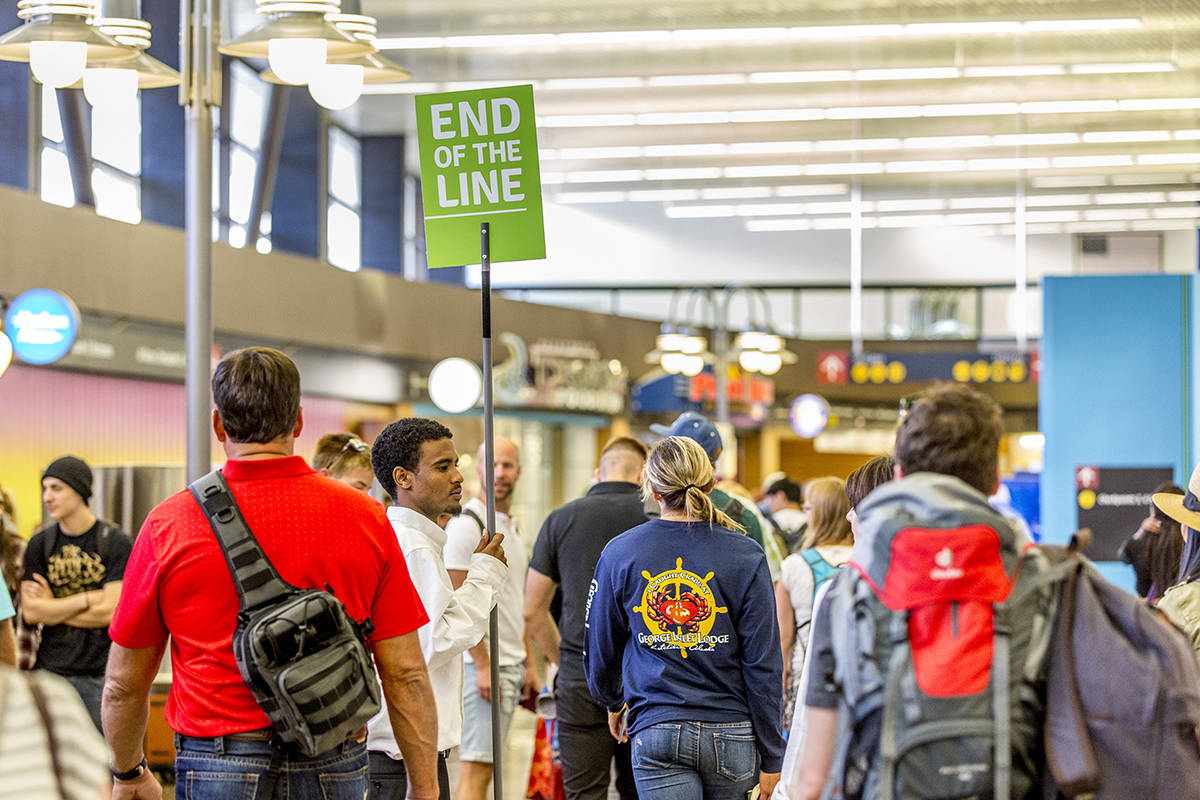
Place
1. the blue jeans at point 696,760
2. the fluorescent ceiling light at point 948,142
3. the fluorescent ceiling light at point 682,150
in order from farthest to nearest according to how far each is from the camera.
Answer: the fluorescent ceiling light at point 682,150 < the fluorescent ceiling light at point 948,142 < the blue jeans at point 696,760

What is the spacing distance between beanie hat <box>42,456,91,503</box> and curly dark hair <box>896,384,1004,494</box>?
14.9ft

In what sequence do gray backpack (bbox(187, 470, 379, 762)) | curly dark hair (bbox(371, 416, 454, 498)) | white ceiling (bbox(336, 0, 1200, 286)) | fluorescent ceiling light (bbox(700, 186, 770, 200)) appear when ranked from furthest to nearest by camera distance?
fluorescent ceiling light (bbox(700, 186, 770, 200)) → white ceiling (bbox(336, 0, 1200, 286)) → curly dark hair (bbox(371, 416, 454, 498)) → gray backpack (bbox(187, 470, 379, 762))

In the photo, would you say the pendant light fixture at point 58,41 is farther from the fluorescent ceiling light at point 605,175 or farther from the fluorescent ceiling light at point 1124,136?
the fluorescent ceiling light at point 605,175

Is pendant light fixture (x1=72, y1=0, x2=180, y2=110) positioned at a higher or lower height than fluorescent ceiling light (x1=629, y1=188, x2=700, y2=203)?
lower

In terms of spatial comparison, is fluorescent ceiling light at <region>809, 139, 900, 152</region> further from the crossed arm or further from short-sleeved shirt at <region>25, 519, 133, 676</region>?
the crossed arm

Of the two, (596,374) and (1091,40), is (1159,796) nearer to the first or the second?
(1091,40)

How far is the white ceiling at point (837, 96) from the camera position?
12.8 metres

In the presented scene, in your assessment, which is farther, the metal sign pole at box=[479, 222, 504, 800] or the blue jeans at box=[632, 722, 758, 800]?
the metal sign pole at box=[479, 222, 504, 800]

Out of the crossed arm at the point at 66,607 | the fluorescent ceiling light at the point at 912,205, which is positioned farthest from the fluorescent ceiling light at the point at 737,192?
the crossed arm at the point at 66,607

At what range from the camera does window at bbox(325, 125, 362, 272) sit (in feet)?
58.5

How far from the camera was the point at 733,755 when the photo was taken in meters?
4.06

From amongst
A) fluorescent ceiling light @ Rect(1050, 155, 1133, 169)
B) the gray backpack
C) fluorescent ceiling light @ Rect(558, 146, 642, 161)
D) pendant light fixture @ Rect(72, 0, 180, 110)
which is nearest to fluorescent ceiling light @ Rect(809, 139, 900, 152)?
fluorescent ceiling light @ Rect(558, 146, 642, 161)

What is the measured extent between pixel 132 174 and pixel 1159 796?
11.4m

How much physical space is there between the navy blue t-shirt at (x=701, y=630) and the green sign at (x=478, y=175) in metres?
1.02
